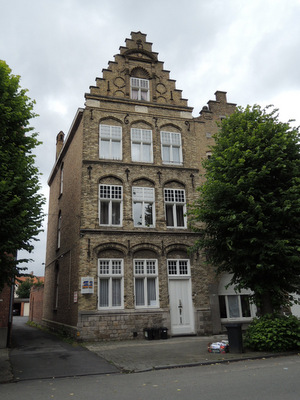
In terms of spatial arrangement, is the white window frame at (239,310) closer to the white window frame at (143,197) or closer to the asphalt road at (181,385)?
the white window frame at (143,197)

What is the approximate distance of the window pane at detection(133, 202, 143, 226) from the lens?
58.4 ft

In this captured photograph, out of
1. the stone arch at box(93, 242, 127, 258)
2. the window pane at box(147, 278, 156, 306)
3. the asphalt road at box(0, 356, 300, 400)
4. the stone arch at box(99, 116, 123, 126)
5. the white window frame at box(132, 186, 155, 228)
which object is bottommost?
the asphalt road at box(0, 356, 300, 400)

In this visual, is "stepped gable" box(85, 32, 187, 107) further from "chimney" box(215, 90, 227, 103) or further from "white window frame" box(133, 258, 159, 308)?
"white window frame" box(133, 258, 159, 308)

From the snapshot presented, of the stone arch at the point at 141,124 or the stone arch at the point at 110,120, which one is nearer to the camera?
the stone arch at the point at 110,120

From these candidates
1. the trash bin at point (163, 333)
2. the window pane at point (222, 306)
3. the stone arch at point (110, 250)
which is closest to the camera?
the trash bin at point (163, 333)

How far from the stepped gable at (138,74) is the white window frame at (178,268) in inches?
380

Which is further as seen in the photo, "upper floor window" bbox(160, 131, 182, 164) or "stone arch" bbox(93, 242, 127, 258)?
"upper floor window" bbox(160, 131, 182, 164)

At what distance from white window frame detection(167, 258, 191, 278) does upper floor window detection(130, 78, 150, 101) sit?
32.7 ft

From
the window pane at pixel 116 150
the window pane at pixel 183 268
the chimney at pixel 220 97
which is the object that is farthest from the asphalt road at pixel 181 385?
the chimney at pixel 220 97

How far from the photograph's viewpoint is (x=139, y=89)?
20.3 m

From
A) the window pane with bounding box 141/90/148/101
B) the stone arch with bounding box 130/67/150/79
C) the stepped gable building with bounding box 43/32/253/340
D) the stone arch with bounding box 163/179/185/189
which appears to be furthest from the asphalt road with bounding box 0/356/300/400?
the stone arch with bounding box 130/67/150/79

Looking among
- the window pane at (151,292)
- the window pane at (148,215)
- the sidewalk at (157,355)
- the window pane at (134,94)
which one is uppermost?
the window pane at (134,94)

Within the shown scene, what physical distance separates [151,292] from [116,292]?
6.01 feet

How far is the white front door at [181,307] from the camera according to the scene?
16812mm
